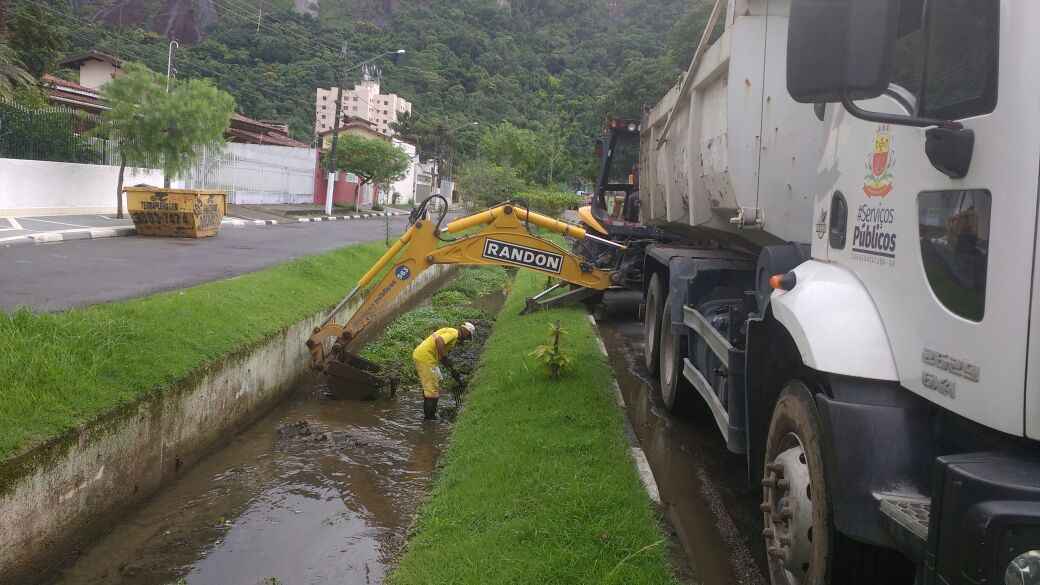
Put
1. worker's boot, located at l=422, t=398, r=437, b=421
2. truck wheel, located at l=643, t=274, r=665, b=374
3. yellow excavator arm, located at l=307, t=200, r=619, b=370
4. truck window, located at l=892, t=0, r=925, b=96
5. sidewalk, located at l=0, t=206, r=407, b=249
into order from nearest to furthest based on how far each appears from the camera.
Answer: truck window, located at l=892, t=0, r=925, b=96 < truck wheel, located at l=643, t=274, r=665, b=374 < worker's boot, located at l=422, t=398, r=437, b=421 < yellow excavator arm, located at l=307, t=200, r=619, b=370 < sidewalk, located at l=0, t=206, r=407, b=249

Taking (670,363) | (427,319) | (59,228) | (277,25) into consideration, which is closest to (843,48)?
(670,363)

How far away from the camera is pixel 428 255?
977 centimetres

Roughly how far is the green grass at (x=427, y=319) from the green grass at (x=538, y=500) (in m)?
3.23

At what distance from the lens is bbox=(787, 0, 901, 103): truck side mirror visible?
260cm

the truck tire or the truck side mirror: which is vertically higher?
the truck side mirror

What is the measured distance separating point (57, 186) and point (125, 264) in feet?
35.4

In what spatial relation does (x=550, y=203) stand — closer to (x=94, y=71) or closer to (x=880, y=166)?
(x=94, y=71)

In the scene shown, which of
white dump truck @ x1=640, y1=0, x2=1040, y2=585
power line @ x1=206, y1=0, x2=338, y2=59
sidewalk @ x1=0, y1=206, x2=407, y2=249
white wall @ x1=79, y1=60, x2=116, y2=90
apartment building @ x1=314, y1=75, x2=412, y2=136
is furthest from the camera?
apartment building @ x1=314, y1=75, x2=412, y2=136

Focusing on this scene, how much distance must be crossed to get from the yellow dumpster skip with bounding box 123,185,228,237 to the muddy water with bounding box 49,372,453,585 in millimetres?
12349

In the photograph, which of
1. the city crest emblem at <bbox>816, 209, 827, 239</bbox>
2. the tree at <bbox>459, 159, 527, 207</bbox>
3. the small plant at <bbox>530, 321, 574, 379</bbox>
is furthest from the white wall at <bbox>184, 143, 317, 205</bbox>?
the city crest emblem at <bbox>816, 209, 827, 239</bbox>

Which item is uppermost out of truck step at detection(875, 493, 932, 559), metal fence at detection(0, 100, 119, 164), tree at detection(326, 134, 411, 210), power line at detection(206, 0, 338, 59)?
power line at detection(206, 0, 338, 59)

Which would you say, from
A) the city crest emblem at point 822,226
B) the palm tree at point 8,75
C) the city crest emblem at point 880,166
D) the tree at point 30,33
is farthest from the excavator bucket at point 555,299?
the city crest emblem at point 880,166

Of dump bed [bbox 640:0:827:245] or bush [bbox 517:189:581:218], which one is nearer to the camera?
dump bed [bbox 640:0:827:245]

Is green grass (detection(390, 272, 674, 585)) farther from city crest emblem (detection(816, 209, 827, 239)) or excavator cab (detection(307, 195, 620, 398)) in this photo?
city crest emblem (detection(816, 209, 827, 239))
